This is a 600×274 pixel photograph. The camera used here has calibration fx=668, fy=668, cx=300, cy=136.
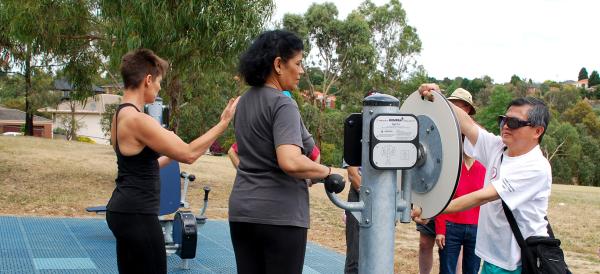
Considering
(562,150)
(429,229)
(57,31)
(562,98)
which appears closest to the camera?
(429,229)

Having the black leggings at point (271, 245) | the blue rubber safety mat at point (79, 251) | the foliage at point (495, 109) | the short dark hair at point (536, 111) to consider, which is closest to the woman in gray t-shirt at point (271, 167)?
the black leggings at point (271, 245)

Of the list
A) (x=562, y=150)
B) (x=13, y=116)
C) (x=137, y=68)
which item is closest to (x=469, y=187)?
(x=137, y=68)

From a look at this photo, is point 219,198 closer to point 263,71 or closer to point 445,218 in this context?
point 445,218

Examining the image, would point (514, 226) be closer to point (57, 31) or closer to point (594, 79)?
point (57, 31)

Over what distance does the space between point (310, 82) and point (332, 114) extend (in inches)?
166

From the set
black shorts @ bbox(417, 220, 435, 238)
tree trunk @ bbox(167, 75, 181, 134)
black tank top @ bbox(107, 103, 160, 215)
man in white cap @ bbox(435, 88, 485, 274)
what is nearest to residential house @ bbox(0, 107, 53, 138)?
tree trunk @ bbox(167, 75, 181, 134)

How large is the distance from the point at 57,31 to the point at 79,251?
7.46m

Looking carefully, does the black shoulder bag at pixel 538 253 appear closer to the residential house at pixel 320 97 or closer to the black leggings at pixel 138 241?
the black leggings at pixel 138 241

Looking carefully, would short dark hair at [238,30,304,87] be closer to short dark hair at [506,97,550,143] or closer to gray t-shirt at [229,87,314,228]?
gray t-shirt at [229,87,314,228]

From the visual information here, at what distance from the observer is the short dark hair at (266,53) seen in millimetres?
3008

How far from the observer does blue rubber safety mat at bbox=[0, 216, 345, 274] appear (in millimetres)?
6125

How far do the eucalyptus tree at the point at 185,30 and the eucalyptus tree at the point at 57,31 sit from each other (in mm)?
936

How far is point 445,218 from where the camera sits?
200 inches

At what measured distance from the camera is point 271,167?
2904mm
